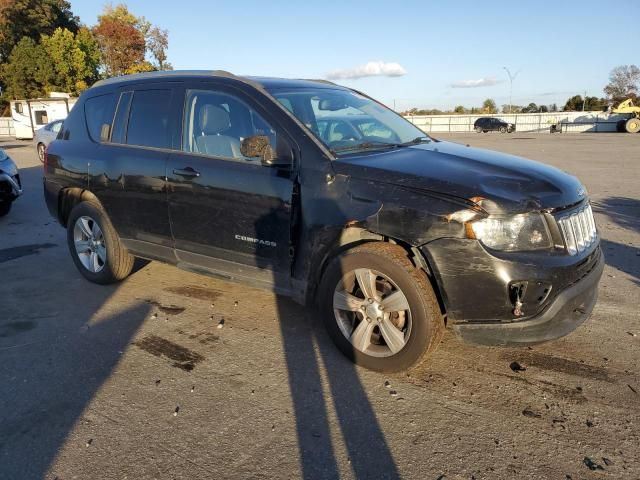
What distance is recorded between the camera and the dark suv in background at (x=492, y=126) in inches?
1919

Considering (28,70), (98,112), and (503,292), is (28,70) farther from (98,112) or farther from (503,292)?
(503,292)

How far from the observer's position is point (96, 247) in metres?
5.22

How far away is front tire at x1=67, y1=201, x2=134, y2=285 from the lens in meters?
4.99

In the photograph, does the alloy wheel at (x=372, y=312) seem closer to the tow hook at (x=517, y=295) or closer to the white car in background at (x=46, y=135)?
the tow hook at (x=517, y=295)

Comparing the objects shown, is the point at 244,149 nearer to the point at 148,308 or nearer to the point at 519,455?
the point at 148,308

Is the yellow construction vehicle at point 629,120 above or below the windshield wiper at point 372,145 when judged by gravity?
above

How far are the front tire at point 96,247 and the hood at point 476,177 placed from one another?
106 inches

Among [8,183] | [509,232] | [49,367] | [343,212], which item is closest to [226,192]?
[343,212]

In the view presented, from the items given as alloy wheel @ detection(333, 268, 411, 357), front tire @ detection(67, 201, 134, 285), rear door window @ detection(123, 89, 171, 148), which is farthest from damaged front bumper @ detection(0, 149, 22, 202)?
alloy wheel @ detection(333, 268, 411, 357)

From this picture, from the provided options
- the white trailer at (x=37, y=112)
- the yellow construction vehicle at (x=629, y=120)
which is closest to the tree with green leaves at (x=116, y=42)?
the white trailer at (x=37, y=112)

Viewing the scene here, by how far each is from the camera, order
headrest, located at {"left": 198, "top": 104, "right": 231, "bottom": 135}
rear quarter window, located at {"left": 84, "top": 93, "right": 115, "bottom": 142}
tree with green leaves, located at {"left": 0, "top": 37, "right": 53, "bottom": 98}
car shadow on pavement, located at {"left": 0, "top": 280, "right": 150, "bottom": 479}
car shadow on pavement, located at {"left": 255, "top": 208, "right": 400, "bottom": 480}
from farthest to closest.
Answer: tree with green leaves, located at {"left": 0, "top": 37, "right": 53, "bottom": 98}, rear quarter window, located at {"left": 84, "top": 93, "right": 115, "bottom": 142}, headrest, located at {"left": 198, "top": 104, "right": 231, "bottom": 135}, car shadow on pavement, located at {"left": 0, "top": 280, "right": 150, "bottom": 479}, car shadow on pavement, located at {"left": 255, "top": 208, "right": 400, "bottom": 480}

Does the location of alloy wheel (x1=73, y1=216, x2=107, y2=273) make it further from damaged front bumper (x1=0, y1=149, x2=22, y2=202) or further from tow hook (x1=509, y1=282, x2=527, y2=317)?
damaged front bumper (x1=0, y1=149, x2=22, y2=202)

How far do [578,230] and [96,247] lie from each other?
4384mm

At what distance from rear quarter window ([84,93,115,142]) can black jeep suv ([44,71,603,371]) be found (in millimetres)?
23
